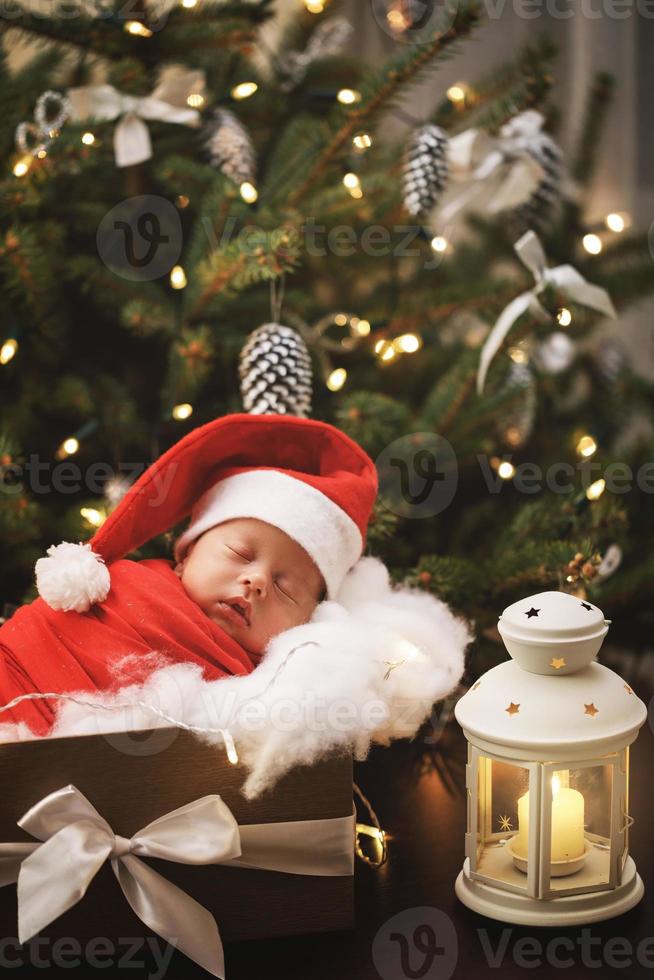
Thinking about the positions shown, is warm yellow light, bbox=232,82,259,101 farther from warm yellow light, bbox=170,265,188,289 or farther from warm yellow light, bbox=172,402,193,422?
warm yellow light, bbox=172,402,193,422

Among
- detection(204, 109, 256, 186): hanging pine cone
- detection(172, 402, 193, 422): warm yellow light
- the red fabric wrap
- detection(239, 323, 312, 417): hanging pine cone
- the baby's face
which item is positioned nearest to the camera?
the red fabric wrap

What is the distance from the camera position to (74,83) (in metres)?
1.49

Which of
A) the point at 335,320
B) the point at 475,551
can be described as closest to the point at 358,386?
the point at 335,320

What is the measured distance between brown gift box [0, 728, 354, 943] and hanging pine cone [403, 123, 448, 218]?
79cm

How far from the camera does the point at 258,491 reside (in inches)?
38.5

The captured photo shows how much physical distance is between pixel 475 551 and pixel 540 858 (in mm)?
720

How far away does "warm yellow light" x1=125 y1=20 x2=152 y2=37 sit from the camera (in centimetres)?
120

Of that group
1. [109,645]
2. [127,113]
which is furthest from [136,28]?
[109,645]

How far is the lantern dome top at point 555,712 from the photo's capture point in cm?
72

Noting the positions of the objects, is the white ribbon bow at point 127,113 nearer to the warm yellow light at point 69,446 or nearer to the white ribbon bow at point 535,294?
the warm yellow light at point 69,446

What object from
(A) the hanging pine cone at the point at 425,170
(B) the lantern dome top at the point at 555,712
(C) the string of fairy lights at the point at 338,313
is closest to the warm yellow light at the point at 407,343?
(C) the string of fairy lights at the point at 338,313

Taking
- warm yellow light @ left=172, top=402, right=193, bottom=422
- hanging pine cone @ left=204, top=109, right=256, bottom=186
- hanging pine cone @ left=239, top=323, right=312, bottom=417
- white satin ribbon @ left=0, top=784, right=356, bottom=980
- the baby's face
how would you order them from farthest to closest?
hanging pine cone @ left=204, top=109, right=256, bottom=186, warm yellow light @ left=172, top=402, right=193, bottom=422, hanging pine cone @ left=239, top=323, right=312, bottom=417, the baby's face, white satin ribbon @ left=0, top=784, right=356, bottom=980

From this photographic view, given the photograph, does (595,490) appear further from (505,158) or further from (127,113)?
(127,113)

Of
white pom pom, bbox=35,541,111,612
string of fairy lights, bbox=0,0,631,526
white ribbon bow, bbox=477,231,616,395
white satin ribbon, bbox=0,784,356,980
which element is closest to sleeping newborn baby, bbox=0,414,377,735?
white pom pom, bbox=35,541,111,612
